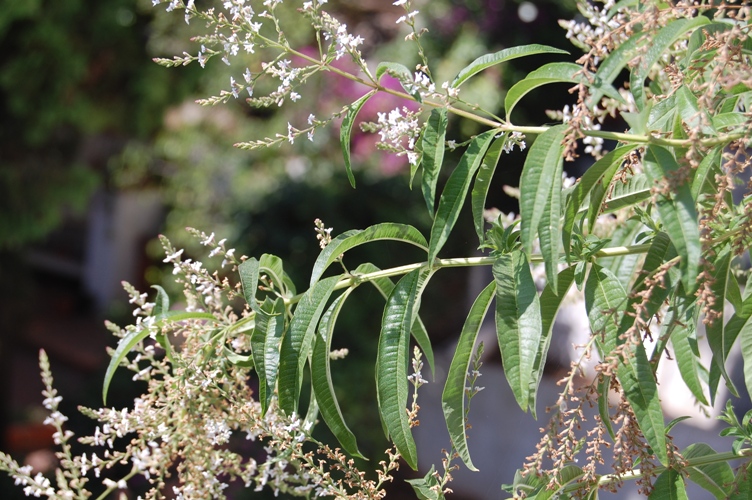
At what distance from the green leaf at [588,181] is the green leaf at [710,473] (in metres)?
0.25

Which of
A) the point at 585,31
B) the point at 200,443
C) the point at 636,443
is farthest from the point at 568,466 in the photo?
the point at 585,31

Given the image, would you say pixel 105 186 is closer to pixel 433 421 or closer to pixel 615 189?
pixel 433 421

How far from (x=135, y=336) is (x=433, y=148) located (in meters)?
0.33

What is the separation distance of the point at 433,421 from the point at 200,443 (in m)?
3.34

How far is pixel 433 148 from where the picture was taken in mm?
652

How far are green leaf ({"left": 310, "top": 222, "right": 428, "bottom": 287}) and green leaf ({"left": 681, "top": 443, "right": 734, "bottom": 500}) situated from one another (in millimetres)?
324

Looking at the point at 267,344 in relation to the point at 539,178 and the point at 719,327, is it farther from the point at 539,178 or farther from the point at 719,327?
the point at 719,327

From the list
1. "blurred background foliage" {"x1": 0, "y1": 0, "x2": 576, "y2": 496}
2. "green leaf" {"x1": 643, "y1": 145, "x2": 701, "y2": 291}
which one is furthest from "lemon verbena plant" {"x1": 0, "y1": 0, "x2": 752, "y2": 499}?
"blurred background foliage" {"x1": 0, "y1": 0, "x2": 576, "y2": 496}

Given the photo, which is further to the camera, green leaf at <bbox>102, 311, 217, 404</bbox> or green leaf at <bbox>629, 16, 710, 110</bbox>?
green leaf at <bbox>102, 311, 217, 404</bbox>

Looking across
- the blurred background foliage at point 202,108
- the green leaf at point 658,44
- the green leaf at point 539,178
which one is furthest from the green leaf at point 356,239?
the blurred background foliage at point 202,108

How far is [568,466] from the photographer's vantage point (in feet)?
2.20

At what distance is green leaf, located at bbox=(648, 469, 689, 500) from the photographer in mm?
651

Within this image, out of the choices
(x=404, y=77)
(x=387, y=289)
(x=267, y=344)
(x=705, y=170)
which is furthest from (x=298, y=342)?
(x=705, y=170)

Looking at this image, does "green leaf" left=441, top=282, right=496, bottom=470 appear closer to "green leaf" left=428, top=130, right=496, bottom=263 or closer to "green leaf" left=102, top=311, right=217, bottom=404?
"green leaf" left=428, top=130, right=496, bottom=263
